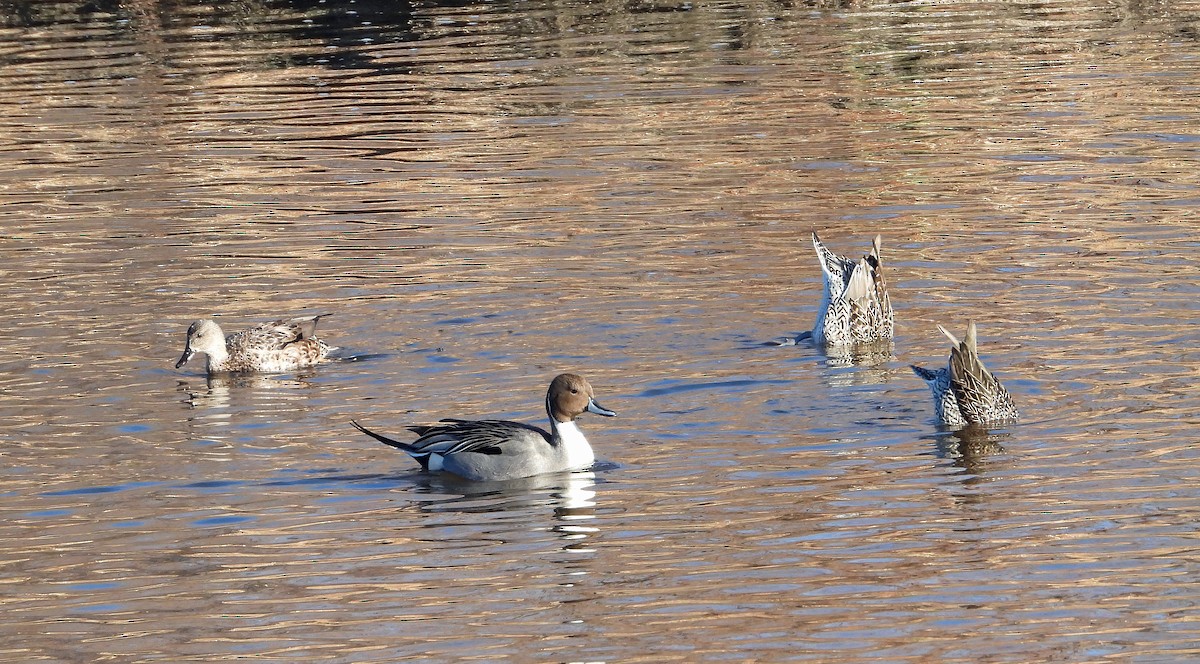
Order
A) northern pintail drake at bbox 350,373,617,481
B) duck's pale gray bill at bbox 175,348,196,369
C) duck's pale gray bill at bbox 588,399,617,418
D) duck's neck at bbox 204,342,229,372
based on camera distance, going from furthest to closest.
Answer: duck's neck at bbox 204,342,229,372
duck's pale gray bill at bbox 175,348,196,369
duck's pale gray bill at bbox 588,399,617,418
northern pintail drake at bbox 350,373,617,481

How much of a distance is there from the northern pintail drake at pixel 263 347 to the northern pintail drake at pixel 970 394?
15.1ft

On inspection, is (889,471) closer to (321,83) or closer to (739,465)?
(739,465)

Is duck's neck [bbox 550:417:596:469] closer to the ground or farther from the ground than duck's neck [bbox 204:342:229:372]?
closer to the ground

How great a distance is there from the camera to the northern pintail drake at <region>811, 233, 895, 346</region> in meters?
13.5

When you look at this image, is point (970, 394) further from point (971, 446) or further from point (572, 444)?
point (572, 444)

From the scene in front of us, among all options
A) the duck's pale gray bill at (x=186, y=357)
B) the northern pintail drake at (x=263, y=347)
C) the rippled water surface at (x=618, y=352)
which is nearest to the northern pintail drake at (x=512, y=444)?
the rippled water surface at (x=618, y=352)

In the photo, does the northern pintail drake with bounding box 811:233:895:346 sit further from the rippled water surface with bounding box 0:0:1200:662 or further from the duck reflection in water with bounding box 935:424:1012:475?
the duck reflection in water with bounding box 935:424:1012:475

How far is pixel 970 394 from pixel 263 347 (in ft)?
17.3

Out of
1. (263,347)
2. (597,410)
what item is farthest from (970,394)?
(263,347)

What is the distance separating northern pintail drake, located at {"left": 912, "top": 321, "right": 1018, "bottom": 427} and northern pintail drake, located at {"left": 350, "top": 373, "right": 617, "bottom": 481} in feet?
6.75

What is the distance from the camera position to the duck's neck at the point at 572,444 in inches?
430

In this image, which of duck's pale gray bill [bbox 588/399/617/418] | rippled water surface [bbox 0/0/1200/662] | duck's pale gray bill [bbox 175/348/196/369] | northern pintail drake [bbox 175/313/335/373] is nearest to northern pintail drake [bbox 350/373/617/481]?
duck's pale gray bill [bbox 588/399/617/418]

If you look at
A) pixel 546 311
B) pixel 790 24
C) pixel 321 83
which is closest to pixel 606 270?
pixel 546 311

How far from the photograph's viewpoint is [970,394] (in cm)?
1121
